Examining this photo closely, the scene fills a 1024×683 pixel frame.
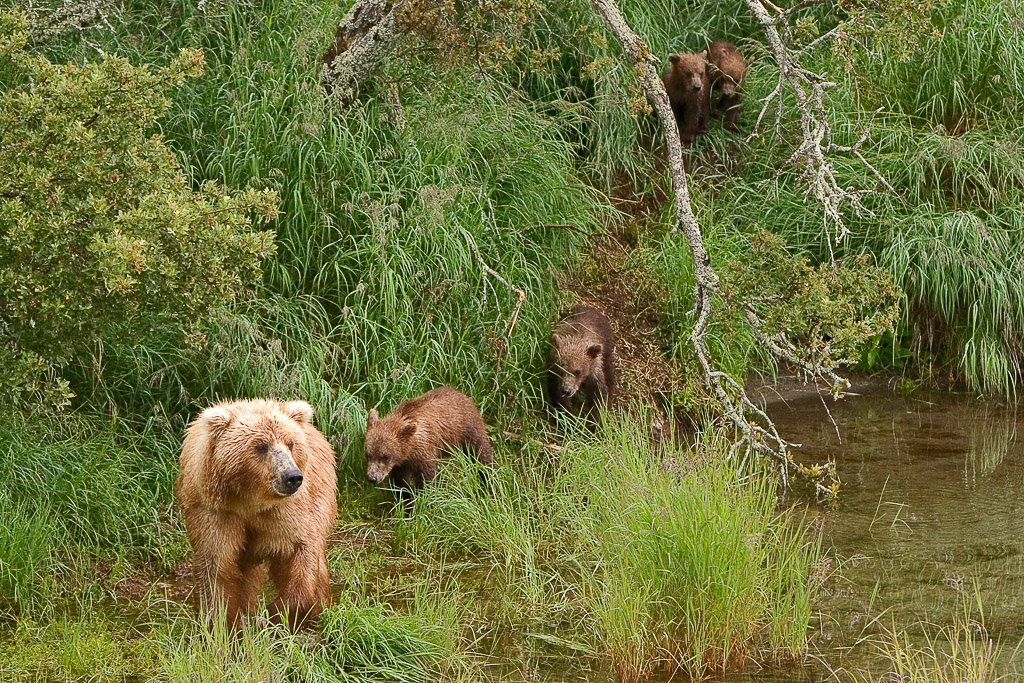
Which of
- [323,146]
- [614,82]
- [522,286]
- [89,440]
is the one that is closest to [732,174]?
[614,82]

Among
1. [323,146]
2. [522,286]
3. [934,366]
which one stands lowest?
[934,366]

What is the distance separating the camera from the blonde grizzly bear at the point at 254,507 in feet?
15.7

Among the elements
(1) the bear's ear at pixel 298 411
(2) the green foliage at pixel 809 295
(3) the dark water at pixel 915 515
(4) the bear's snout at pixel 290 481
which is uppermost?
(2) the green foliage at pixel 809 295

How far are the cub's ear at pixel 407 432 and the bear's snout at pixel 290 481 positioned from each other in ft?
6.05

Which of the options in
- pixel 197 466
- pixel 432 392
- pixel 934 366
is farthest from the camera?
pixel 934 366

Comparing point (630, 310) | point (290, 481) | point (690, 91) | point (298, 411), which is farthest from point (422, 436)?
point (690, 91)

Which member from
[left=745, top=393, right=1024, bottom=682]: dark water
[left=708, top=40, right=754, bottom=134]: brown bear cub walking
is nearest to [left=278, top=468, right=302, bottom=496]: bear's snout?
[left=745, top=393, right=1024, bottom=682]: dark water

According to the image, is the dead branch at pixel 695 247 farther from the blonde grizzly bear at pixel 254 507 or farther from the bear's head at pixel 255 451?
the bear's head at pixel 255 451

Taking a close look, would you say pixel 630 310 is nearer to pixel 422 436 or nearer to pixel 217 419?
pixel 422 436

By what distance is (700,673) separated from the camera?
4.83m

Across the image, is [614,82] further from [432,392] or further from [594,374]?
[432,392]

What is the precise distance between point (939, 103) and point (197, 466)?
7.43 m

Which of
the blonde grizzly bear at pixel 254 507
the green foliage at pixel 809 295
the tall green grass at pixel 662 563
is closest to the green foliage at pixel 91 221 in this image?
the blonde grizzly bear at pixel 254 507

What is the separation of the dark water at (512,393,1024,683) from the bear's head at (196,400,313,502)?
130 cm
